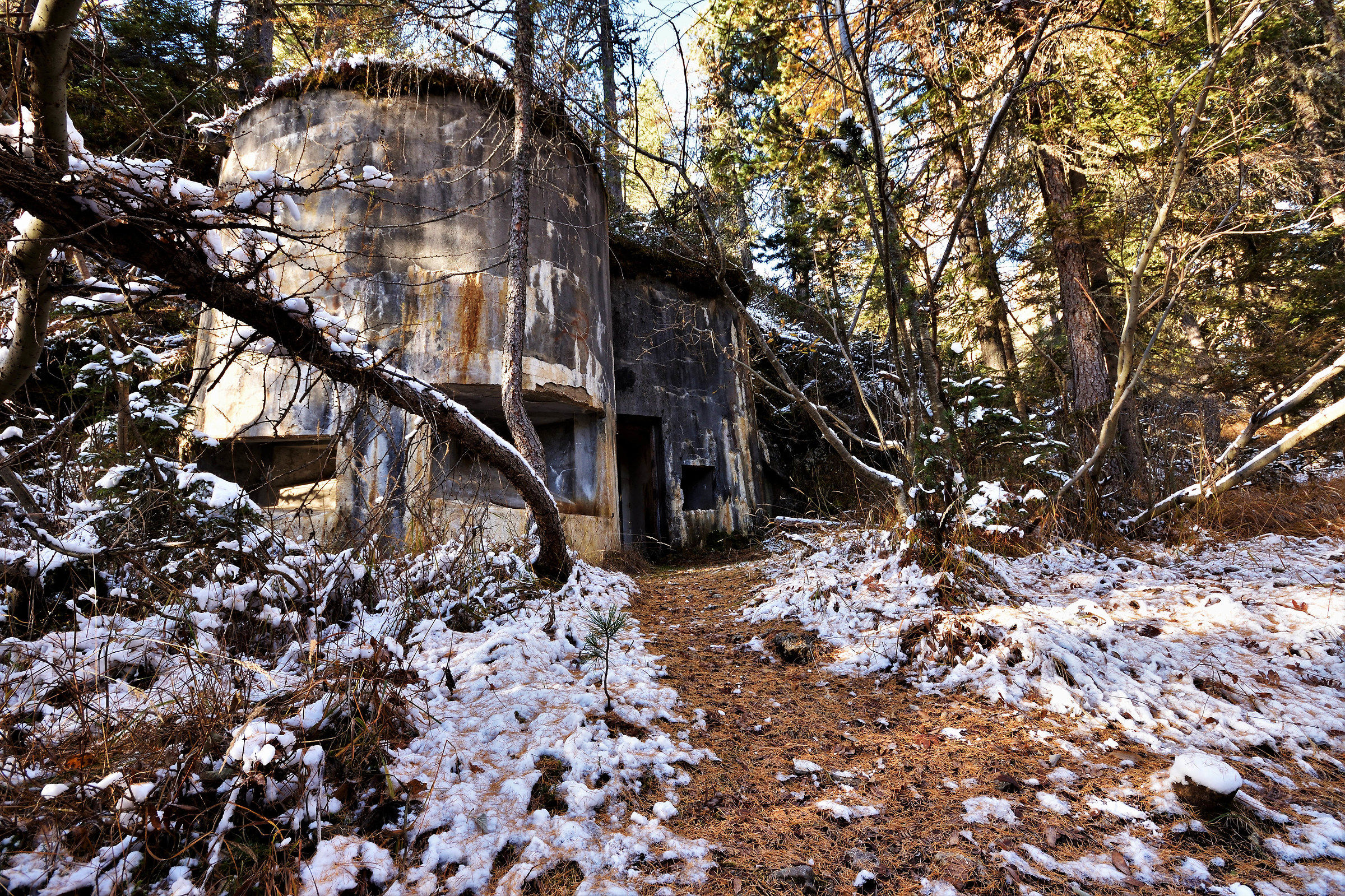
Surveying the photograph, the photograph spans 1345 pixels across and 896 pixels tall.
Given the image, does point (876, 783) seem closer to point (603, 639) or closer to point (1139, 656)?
point (1139, 656)

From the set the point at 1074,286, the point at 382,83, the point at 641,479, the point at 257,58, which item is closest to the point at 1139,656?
the point at 1074,286

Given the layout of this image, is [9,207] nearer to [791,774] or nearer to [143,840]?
[143,840]

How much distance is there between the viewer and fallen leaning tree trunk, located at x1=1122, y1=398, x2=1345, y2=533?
4.96 meters

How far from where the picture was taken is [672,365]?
11.0 meters

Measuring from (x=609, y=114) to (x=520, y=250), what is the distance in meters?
2.09

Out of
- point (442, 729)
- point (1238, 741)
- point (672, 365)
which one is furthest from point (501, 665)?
point (672, 365)

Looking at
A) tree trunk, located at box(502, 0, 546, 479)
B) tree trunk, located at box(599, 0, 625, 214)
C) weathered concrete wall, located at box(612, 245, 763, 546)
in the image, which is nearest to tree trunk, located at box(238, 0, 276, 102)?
tree trunk, located at box(599, 0, 625, 214)

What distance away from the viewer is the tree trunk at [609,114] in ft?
20.5

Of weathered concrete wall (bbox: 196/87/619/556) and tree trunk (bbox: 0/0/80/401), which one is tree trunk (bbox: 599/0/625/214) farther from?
tree trunk (bbox: 0/0/80/401)

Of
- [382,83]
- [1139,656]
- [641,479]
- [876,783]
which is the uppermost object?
[382,83]

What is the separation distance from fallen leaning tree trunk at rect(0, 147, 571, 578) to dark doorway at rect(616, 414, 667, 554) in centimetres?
623

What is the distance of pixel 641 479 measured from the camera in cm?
1099

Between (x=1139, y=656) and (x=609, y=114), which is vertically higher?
(x=609, y=114)

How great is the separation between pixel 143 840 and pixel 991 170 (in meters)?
9.88
